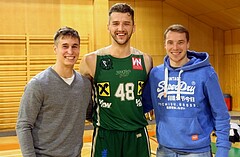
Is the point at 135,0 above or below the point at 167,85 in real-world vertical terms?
above

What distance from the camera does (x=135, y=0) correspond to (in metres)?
7.65

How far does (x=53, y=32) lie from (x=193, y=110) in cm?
529

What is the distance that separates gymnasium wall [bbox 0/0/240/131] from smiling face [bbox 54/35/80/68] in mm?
4751

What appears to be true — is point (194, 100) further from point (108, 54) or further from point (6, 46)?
point (6, 46)

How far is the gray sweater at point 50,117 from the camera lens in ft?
6.05

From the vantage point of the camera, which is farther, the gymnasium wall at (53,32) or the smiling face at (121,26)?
the gymnasium wall at (53,32)

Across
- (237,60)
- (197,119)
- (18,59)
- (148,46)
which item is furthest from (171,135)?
(237,60)

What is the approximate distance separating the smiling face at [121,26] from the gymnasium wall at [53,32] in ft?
15.0

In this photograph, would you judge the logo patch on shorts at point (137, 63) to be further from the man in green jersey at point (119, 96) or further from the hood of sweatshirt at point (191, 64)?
the hood of sweatshirt at point (191, 64)

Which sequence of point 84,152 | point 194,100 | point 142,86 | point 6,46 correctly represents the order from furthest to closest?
point 6,46
point 84,152
point 142,86
point 194,100

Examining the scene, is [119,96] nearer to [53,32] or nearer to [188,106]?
[188,106]

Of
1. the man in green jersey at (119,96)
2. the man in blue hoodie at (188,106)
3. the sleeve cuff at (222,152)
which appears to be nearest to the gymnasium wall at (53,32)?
the man in green jersey at (119,96)

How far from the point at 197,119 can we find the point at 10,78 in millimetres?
5183

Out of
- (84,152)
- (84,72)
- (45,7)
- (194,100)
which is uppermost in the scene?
(45,7)
